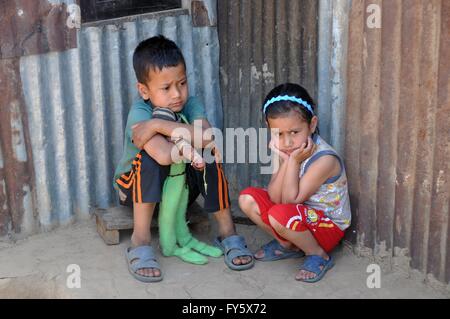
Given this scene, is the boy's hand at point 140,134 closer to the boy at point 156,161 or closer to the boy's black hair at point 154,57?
the boy at point 156,161

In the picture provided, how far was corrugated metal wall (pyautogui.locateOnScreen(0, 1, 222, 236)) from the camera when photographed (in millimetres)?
3908

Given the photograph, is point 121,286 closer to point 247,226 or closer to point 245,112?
point 247,226

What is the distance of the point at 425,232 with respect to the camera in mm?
3240

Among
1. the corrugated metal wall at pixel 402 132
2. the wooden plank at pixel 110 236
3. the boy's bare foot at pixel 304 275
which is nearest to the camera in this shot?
the corrugated metal wall at pixel 402 132

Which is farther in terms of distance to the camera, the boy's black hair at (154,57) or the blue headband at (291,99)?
the boy's black hair at (154,57)

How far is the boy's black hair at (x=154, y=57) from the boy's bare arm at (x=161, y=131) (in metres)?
0.27

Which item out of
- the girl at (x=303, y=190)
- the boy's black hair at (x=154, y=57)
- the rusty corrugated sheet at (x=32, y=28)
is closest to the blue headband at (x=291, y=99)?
the girl at (x=303, y=190)

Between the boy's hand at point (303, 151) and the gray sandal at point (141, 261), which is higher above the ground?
the boy's hand at point (303, 151)

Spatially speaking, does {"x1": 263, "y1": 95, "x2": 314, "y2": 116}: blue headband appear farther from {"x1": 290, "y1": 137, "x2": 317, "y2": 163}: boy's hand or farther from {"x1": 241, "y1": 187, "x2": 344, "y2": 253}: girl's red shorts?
{"x1": 241, "y1": 187, "x2": 344, "y2": 253}: girl's red shorts

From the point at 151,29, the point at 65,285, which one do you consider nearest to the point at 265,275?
the point at 65,285

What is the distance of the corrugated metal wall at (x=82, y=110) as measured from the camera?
12.8ft

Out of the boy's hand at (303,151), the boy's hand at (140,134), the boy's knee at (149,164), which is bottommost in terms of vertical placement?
the boy's knee at (149,164)

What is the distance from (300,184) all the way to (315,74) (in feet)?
2.55

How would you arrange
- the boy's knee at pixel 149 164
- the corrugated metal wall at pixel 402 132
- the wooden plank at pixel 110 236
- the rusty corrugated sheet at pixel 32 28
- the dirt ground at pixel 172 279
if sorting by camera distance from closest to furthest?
the corrugated metal wall at pixel 402 132 → the dirt ground at pixel 172 279 → the boy's knee at pixel 149 164 → the rusty corrugated sheet at pixel 32 28 → the wooden plank at pixel 110 236
